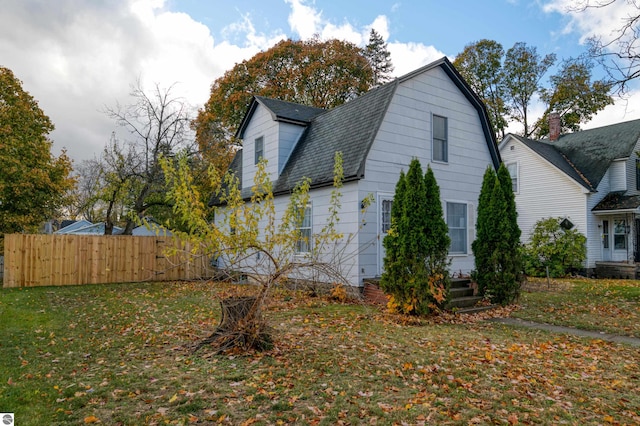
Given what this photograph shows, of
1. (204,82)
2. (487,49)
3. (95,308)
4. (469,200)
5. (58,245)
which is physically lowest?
(95,308)

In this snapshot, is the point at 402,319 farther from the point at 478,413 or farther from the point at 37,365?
the point at 37,365

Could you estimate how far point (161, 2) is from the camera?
38.9 ft

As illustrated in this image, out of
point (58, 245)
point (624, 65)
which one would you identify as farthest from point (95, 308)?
point (624, 65)

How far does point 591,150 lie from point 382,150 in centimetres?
1592

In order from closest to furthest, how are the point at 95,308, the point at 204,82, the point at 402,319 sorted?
the point at 402,319 → the point at 95,308 → the point at 204,82

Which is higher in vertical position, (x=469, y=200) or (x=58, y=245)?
(x=469, y=200)

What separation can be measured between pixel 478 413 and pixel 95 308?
28.9 ft

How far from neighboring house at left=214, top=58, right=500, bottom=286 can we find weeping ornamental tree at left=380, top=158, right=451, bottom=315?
173cm

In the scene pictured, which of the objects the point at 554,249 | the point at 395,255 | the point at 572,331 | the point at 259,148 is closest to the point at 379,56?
the point at 554,249

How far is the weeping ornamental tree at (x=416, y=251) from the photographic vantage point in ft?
26.6

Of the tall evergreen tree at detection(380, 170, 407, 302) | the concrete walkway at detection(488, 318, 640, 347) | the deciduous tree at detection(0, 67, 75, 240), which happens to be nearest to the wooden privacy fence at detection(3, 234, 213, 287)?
the deciduous tree at detection(0, 67, 75, 240)

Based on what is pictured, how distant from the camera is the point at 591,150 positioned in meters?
20.6

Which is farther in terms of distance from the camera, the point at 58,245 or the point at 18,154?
the point at 18,154

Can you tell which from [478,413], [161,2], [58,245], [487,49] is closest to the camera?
[478,413]
